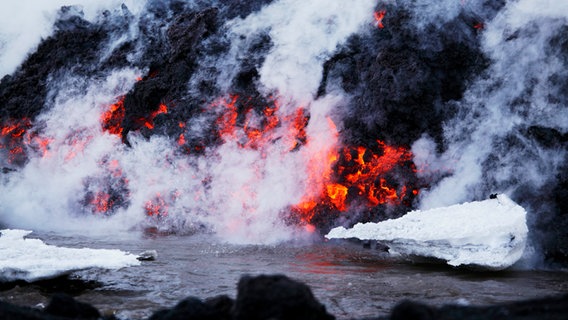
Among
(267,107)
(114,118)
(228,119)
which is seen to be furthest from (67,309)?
(114,118)

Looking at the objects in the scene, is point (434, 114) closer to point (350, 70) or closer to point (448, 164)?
point (448, 164)

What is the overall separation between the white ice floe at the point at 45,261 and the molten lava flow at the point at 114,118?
8.29 meters

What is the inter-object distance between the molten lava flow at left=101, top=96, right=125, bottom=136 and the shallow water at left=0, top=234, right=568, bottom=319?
6069 mm

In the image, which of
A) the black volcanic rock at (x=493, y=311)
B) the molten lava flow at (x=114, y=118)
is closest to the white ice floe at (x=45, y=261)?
the black volcanic rock at (x=493, y=311)

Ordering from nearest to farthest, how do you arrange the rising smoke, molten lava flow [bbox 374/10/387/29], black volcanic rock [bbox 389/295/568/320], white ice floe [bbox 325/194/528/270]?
black volcanic rock [bbox 389/295/568/320], white ice floe [bbox 325/194/528/270], the rising smoke, molten lava flow [bbox 374/10/387/29]

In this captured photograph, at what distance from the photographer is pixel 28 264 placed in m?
5.96

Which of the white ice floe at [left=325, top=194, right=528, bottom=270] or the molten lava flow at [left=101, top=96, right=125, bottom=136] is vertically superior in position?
the molten lava flow at [left=101, top=96, right=125, bottom=136]

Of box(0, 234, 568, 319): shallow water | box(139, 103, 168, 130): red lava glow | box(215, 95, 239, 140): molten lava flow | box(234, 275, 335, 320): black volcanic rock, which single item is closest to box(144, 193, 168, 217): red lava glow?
box(139, 103, 168, 130): red lava glow

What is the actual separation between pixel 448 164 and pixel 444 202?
83cm

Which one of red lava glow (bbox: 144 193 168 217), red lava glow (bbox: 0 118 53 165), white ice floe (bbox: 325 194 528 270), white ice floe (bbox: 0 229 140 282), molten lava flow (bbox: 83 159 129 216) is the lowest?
white ice floe (bbox: 0 229 140 282)

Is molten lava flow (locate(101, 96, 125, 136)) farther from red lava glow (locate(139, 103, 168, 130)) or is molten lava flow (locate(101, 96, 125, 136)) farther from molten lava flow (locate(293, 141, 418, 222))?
molten lava flow (locate(293, 141, 418, 222))

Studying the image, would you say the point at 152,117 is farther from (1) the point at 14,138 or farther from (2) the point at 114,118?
(1) the point at 14,138

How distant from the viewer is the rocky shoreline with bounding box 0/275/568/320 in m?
2.94

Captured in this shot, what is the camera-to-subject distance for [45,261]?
6.07m
